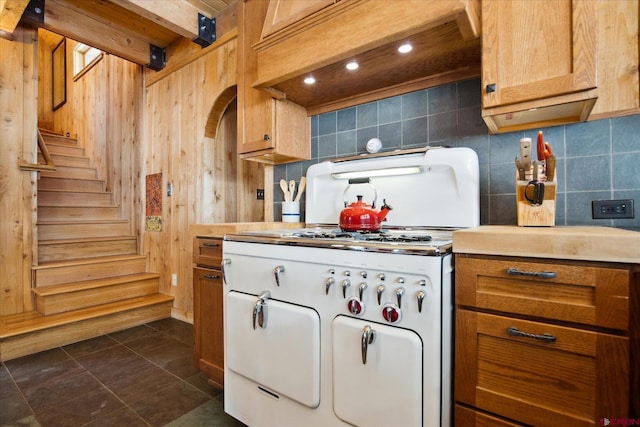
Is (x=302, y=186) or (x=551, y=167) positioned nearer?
(x=551, y=167)

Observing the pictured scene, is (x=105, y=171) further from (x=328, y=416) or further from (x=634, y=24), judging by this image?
(x=634, y=24)

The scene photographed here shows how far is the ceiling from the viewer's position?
2428 mm

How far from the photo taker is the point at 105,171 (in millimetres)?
4305

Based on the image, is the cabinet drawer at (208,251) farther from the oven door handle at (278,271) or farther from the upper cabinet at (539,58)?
the upper cabinet at (539,58)

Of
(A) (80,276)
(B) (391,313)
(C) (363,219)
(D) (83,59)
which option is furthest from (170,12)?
(D) (83,59)

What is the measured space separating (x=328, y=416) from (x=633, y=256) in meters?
1.06

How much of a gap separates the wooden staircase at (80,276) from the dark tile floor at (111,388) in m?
0.16

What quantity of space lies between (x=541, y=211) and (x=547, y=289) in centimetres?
45

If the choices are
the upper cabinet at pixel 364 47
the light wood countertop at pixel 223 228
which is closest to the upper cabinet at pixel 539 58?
the upper cabinet at pixel 364 47

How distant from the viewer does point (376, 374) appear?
101 cm

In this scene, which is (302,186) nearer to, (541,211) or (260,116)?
(260,116)

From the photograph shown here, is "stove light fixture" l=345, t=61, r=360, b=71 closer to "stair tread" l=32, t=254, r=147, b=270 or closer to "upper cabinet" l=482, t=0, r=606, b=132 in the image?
"upper cabinet" l=482, t=0, r=606, b=132

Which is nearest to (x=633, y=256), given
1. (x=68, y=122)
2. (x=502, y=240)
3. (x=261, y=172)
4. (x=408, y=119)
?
(x=502, y=240)

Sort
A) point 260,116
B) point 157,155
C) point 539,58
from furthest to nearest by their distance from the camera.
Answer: point 157,155, point 260,116, point 539,58
